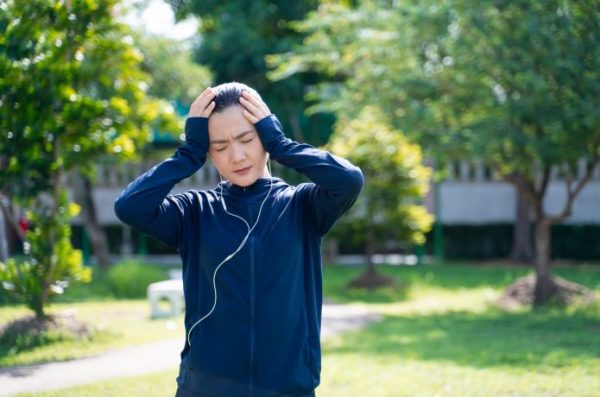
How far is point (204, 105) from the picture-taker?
3076 mm

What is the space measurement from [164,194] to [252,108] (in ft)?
1.51

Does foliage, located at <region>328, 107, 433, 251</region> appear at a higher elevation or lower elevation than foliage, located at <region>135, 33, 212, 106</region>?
lower

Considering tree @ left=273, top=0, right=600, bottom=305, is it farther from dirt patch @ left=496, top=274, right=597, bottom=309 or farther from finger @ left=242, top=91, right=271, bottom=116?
finger @ left=242, top=91, right=271, bottom=116

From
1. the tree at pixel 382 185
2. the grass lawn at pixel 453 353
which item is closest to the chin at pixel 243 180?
the grass lawn at pixel 453 353

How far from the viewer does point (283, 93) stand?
21.2 metres

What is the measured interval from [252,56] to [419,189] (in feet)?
25.3

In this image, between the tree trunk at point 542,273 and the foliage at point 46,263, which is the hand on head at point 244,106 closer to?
the foliage at point 46,263

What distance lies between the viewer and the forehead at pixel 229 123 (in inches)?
120

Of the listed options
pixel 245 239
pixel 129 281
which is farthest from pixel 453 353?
pixel 129 281

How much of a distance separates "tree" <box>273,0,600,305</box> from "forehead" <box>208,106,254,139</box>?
7.25 meters

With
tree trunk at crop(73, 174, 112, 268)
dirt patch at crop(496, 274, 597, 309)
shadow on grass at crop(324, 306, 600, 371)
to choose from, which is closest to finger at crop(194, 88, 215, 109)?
shadow on grass at crop(324, 306, 600, 371)

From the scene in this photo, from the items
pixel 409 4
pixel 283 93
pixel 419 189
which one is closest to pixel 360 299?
pixel 419 189

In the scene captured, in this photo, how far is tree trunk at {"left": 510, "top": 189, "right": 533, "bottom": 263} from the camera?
21058 millimetres

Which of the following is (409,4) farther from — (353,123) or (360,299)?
(360,299)
